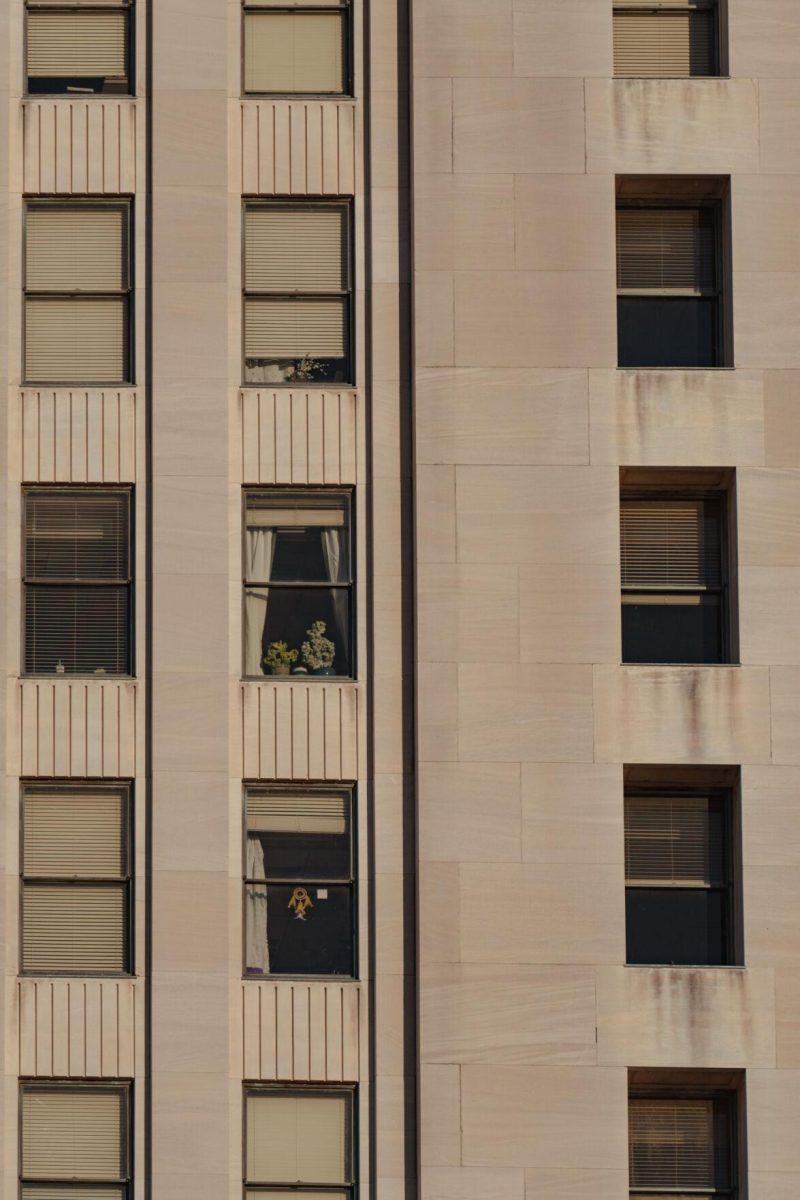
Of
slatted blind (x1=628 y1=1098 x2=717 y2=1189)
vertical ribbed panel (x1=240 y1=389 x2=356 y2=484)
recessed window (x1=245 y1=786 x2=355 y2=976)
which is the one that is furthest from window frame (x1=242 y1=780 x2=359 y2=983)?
slatted blind (x1=628 y1=1098 x2=717 y2=1189)

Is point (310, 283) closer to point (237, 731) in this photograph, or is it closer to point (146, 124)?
point (146, 124)

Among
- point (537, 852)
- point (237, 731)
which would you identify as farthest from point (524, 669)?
point (237, 731)

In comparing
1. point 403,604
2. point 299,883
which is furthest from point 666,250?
point 299,883

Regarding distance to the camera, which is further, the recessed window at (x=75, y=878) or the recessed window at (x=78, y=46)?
the recessed window at (x=78, y=46)

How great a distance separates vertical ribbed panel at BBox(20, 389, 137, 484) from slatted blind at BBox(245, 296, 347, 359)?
2118 mm

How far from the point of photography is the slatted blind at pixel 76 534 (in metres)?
23.9

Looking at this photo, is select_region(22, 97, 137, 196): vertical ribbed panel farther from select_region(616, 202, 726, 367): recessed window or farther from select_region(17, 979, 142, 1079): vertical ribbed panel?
select_region(17, 979, 142, 1079): vertical ribbed panel

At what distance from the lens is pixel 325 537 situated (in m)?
23.9

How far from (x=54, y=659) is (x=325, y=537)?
4018mm

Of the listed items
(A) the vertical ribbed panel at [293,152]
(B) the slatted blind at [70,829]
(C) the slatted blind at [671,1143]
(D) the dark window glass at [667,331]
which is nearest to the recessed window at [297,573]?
(B) the slatted blind at [70,829]

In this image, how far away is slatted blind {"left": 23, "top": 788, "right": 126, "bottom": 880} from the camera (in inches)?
918

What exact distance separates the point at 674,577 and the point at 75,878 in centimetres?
903

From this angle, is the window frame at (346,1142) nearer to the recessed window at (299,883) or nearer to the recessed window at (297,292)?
the recessed window at (299,883)

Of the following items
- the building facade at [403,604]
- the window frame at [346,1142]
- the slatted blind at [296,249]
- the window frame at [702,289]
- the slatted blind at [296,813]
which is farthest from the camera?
the slatted blind at [296,249]
